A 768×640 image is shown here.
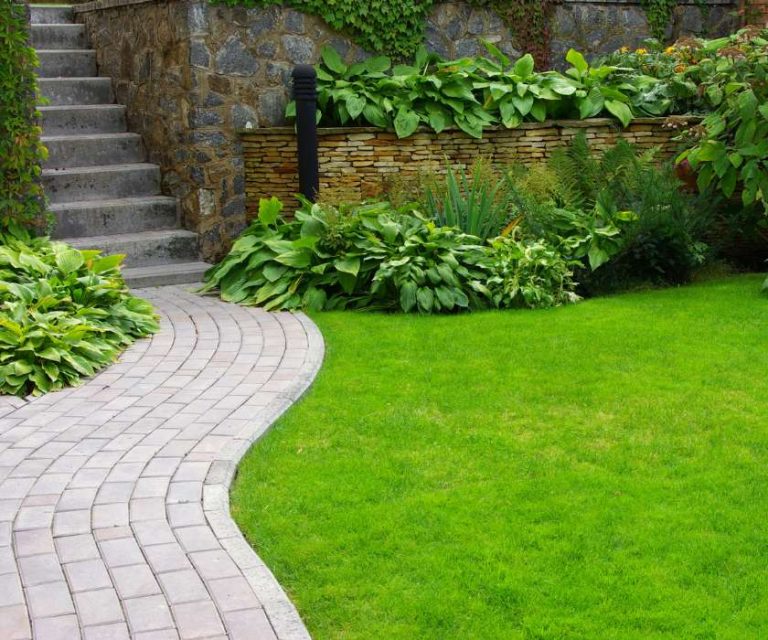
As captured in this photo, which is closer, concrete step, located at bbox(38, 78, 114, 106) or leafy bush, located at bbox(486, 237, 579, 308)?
leafy bush, located at bbox(486, 237, 579, 308)

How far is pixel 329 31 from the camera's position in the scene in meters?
9.22

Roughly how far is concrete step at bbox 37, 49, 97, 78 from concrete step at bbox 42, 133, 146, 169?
1.07 meters

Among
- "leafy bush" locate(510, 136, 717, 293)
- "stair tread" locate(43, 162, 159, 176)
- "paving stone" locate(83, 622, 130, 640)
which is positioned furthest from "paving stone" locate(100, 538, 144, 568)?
"stair tread" locate(43, 162, 159, 176)

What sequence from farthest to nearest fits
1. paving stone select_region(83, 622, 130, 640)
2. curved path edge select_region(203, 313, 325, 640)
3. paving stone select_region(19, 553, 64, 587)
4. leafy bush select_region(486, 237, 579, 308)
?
leafy bush select_region(486, 237, 579, 308)
paving stone select_region(19, 553, 64, 587)
curved path edge select_region(203, 313, 325, 640)
paving stone select_region(83, 622, 130, 640)

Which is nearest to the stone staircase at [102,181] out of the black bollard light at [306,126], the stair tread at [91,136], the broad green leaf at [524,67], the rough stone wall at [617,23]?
the stair tread at [91,136]

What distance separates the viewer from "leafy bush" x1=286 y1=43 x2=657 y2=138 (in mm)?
8852

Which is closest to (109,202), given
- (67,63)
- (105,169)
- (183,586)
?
(105,169)

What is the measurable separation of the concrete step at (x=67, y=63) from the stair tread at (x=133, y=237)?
7.75ft

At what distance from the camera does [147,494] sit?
420cm

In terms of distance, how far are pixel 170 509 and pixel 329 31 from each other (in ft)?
20.1

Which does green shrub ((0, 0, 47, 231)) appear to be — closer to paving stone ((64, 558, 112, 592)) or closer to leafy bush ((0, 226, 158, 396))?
leafy bush ((0, 226, 158, 396))

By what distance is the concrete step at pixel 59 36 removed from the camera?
10.6m

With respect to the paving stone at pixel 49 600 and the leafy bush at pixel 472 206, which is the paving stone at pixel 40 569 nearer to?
the paving stone at pixel 49 600

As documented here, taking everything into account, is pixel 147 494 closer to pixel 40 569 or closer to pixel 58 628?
pixel 40 569
